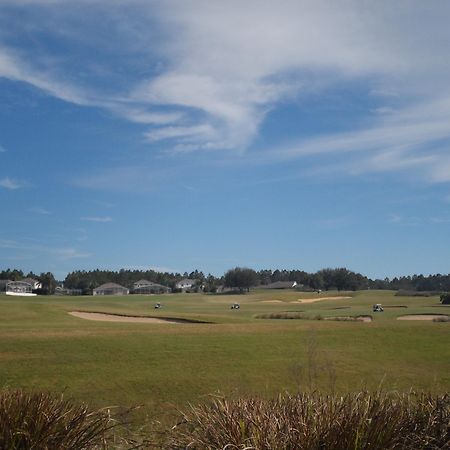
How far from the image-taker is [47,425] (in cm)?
530

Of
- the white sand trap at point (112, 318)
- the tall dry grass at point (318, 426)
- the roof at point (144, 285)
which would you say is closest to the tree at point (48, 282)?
the roof at point (144, 285)

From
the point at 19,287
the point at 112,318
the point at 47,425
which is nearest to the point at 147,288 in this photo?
the point at 19,287

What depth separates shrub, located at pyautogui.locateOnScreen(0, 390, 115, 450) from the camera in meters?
5.19

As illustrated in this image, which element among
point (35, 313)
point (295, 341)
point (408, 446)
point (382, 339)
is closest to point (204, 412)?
point (408, 446)

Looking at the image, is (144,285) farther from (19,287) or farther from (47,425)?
(47,425)

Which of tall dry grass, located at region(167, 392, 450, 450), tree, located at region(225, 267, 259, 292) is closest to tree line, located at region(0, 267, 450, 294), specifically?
tree, located at region(225, 267, 259, 292)

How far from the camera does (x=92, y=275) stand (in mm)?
183375

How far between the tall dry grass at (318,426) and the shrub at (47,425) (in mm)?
675

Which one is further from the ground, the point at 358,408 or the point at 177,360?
the point at 358,408

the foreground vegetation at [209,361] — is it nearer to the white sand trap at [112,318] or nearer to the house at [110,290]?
the white sand trap at [112,318]

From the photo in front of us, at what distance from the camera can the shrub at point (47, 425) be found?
5.19 m

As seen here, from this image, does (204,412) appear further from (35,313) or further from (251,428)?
(35,313)

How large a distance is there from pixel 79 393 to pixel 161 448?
15.8 meters

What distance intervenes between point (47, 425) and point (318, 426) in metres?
2.18
